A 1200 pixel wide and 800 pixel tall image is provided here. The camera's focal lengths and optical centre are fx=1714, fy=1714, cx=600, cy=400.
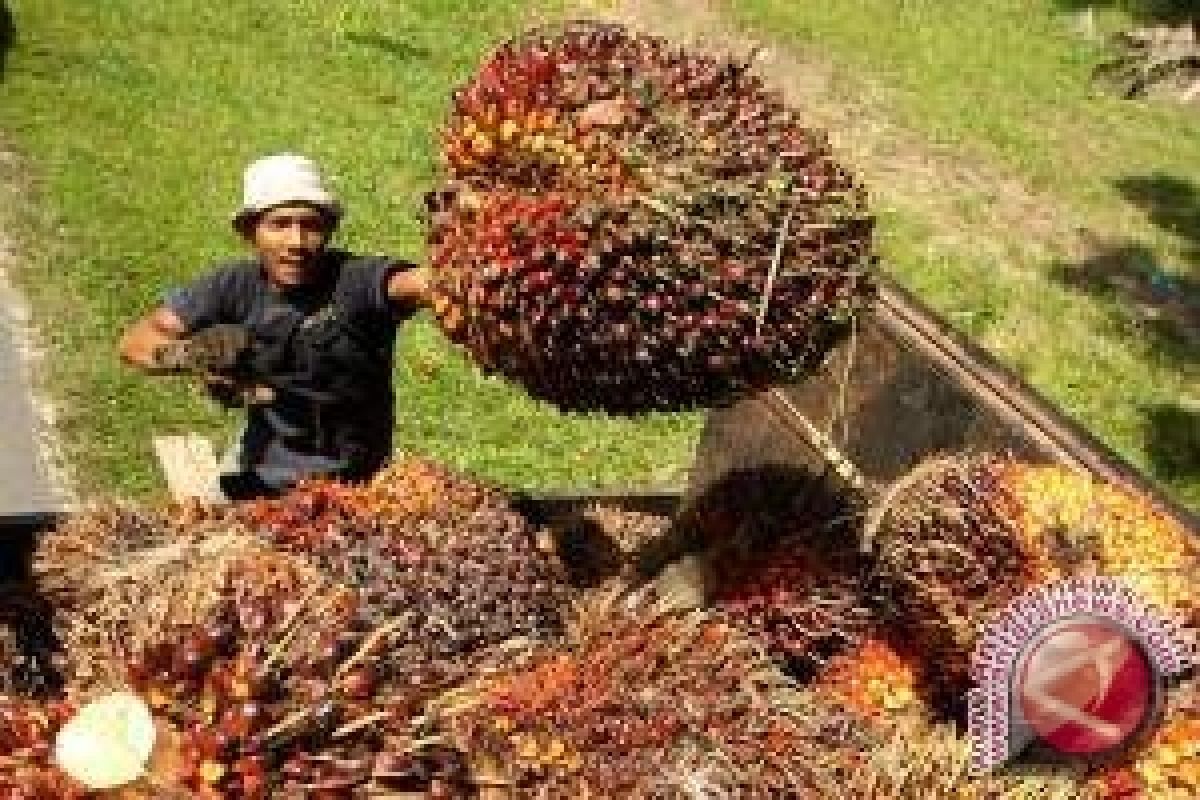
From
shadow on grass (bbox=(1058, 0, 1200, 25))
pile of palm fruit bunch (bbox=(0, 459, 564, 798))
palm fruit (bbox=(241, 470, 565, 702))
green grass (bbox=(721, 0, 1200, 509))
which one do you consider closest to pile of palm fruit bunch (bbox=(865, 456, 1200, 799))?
palm fruit (bbox=(241, 470, 565, 702))

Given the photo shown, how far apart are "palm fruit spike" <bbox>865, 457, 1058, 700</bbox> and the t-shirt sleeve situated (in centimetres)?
164

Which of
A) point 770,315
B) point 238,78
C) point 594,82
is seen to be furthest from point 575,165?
point 238,78

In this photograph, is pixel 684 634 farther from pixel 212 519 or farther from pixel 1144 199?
pixel 1144 199

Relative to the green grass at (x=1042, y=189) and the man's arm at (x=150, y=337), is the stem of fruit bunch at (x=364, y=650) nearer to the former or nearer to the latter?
the man's arm at (x=150, y=337)

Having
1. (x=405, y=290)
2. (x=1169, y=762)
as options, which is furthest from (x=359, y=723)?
(x=405, y=290)

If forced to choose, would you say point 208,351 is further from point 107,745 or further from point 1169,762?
point 1169,762

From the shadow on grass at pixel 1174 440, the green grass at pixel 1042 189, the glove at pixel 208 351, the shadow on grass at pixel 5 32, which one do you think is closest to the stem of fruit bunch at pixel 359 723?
the glove at pixel 208 351

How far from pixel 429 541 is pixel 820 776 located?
3.15 ft

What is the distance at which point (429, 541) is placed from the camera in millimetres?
3332

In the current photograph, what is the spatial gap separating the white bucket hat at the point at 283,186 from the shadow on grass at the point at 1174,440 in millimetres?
5574

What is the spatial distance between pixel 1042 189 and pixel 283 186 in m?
8.43

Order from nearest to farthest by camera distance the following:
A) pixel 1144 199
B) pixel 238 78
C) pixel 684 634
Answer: pixel 684 634 < pixel 238 78 < pixel 1144 199

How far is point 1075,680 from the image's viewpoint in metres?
2.75

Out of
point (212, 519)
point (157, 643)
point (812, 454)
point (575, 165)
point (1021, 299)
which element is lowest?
point (1021, 299)
